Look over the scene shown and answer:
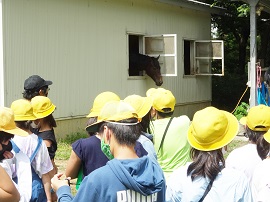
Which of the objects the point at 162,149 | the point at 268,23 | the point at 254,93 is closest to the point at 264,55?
the point at 268,23

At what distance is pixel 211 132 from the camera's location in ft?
10.5

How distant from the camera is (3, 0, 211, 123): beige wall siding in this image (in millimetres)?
11031

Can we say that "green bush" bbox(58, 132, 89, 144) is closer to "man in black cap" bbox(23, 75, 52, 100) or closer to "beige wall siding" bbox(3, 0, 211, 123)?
"beige wall siding" bbox(3, 0, 211, 123)

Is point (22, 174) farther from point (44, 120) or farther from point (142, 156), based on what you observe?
point (44, 120)

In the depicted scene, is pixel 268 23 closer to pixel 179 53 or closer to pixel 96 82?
pixel 179 53

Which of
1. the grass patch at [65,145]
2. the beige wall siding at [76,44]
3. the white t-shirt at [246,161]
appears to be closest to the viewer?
the white t-shirt at [246,161]

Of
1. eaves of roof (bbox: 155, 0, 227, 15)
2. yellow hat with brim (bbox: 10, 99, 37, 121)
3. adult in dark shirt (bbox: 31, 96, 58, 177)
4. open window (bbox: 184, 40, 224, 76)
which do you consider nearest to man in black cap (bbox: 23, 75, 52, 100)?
adult in dark shirt (bbox: 31, 96, 58, 177)

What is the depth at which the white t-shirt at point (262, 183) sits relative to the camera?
11.3 ft

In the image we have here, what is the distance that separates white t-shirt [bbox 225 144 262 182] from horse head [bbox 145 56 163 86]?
10.8 metres

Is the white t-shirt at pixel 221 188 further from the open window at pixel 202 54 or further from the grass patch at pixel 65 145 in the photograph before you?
the open window at pixel 202 54

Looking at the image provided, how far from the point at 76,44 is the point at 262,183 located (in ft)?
31.4

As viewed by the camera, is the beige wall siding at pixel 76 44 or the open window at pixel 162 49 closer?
the beige wall siding at pixel 76 44

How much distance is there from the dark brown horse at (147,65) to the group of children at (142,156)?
32.5 feet

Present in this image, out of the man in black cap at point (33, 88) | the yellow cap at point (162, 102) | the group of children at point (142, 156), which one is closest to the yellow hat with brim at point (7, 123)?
the group of children at point (142, 156)
